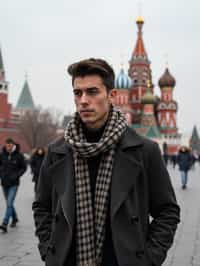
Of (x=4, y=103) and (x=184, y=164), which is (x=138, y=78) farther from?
(x=184, y=164)

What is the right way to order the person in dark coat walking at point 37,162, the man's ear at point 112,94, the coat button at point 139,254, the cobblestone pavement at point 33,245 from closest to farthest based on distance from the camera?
1. the coat button at point 139,254
2. the man's ear at point 112,94
3. the cobblestone pavement at point 33,245
4. the person in dark coat walking at point 37,162

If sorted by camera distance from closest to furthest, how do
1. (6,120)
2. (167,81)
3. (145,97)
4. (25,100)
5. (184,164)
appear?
(184,164) → (145,97) → (167,81) → (6,120) → (25,100)

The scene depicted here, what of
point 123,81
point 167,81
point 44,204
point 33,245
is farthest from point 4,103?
point 44,204

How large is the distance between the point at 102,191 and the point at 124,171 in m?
0.15

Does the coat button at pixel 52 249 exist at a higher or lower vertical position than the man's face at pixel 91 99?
lower

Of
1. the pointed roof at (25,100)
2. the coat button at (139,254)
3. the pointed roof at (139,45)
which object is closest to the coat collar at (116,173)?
the coat button at (139,254)

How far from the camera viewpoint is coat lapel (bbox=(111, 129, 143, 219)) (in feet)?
7.36

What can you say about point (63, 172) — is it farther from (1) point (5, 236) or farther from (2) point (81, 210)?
(1) point (5, 236)

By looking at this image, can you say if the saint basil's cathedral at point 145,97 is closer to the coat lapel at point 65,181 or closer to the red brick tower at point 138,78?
the red brick tower at point 138,78

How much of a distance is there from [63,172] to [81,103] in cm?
38

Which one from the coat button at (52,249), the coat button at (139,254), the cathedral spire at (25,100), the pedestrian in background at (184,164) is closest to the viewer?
the coat button at (139,254)

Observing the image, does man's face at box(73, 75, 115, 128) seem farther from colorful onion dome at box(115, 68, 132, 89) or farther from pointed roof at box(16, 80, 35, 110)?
pointed roof at box(16, 80, 35, 110)

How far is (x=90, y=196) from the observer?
2299mm

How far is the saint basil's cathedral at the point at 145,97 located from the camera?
65.2 m
